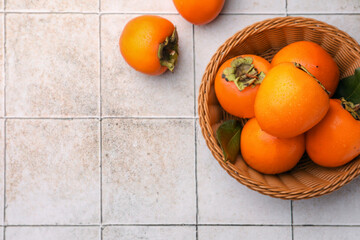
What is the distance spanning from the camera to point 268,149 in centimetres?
67

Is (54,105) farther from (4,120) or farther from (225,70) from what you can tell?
(225,70)

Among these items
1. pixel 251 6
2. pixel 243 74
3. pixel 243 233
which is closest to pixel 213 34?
pixel 251 6

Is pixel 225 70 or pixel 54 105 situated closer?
pixel 225 70

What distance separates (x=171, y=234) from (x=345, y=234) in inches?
15.2

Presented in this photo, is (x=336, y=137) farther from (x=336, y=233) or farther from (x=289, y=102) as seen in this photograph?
(x=336, y=233)

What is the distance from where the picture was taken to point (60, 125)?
857 millimetres

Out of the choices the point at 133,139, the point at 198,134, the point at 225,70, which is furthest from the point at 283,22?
the point at 133,139

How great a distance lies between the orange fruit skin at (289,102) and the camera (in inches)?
22.8

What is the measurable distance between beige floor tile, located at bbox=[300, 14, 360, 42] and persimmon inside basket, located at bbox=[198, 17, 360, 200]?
0.12m

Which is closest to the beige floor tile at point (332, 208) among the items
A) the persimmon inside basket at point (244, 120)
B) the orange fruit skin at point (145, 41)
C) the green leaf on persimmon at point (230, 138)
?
the persimmon inside basket at point (244, 120)

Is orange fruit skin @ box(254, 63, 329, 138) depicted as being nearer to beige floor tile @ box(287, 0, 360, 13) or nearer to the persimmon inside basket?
the persimmon inside basket

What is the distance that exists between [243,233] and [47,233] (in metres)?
0.44

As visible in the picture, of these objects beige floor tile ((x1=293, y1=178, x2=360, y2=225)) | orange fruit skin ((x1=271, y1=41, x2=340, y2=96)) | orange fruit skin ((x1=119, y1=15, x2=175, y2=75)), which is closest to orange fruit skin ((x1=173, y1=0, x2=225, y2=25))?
orange fruit skin ((x1=119, y1=15, x2=175, y2=75))

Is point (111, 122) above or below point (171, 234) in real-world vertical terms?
above
